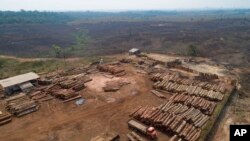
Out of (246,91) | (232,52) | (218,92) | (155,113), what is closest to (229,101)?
(218,92)

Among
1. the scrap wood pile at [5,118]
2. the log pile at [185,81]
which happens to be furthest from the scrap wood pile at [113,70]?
the scrap wood pile at [5,118]

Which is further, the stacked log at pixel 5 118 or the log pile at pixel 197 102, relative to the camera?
the log pile at pixel 197 102

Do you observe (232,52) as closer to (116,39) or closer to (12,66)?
(116,39)

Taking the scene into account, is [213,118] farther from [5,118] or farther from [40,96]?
[5,118]

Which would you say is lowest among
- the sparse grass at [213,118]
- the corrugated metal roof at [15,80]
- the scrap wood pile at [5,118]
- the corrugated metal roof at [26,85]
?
the sparse grass at [213,118]

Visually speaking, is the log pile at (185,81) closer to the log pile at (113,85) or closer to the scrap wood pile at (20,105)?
the log pile at (113,85)

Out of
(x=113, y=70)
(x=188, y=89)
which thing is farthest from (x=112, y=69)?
(x=188, y=89)

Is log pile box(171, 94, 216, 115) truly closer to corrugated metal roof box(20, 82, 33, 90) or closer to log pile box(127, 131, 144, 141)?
log pile box(127, 131, 144, 141)

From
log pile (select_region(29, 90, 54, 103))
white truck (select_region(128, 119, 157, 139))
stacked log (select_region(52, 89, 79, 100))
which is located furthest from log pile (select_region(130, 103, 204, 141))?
log pile (select_region(29, 90, 54, 103))
